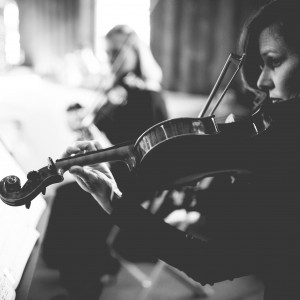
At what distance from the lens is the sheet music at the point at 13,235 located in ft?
2.17

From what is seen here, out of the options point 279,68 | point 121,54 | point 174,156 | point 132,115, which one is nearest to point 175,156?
point 174,156

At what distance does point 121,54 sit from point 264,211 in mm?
1636

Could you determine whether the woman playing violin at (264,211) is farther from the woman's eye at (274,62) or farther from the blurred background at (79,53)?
the blurred background at (79,53)

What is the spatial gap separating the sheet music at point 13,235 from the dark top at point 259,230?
0.67ft

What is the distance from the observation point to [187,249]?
26.7 inches

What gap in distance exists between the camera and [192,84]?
308 centimetres

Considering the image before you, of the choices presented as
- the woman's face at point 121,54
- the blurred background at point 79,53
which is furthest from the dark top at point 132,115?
the blurred background at point 79,53

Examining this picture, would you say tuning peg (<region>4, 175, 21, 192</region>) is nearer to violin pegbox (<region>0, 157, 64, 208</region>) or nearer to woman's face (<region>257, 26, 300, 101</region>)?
violin pegbox (<region>0, 157, 64, 208</region>)

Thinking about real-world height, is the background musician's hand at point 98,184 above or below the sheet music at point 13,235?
above

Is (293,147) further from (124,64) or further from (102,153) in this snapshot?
(124,64)

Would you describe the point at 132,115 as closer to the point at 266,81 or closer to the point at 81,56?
the point at 266,81

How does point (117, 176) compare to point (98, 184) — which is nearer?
point (98, 184)

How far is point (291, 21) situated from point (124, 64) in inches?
57.6

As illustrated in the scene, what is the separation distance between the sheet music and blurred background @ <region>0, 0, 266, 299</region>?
1088mm
